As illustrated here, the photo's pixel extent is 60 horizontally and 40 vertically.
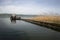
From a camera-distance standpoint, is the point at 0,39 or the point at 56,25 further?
the point at 56,25

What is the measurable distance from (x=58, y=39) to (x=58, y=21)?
163 cm

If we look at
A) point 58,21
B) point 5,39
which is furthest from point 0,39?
point 58,21

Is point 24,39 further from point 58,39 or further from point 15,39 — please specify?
point 58,39

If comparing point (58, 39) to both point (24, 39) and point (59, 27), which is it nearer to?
point (24, 39)

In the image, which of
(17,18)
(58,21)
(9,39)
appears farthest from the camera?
(17,18)

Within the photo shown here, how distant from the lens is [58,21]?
19.0 ft

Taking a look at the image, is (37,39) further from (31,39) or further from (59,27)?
(59,27)

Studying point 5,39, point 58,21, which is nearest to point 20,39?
point 5,39

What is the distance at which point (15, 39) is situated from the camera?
13.9ft

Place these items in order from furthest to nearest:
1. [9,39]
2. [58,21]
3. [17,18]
A: [17,18], [58,21], [9,39]

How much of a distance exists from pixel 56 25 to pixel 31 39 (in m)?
2.05

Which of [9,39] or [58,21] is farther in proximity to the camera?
[58,21]

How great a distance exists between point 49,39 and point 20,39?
87 centimetres

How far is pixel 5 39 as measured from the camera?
4195 mm
